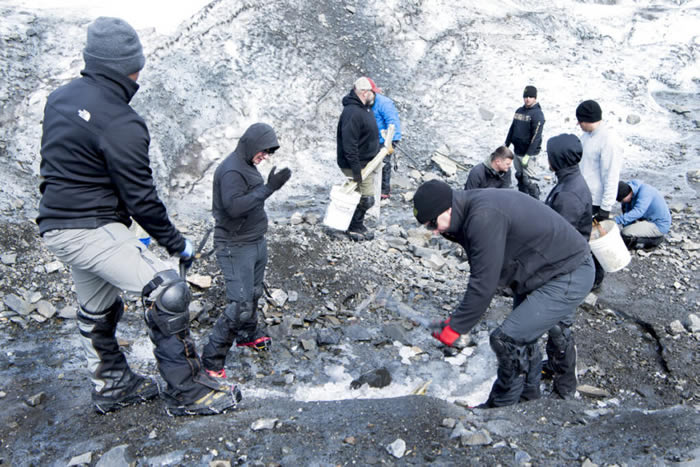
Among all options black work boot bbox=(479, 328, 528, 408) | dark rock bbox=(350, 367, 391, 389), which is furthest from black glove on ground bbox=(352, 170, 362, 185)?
black work boot bbox=(479, 328, 528, 408)

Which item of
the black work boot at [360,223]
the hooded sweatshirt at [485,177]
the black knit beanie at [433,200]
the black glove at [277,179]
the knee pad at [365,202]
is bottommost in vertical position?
the black work boot at [360,223]

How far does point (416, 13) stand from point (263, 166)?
20.1 ft

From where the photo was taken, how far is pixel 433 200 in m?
3.13

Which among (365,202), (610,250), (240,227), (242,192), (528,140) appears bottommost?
(365,202)

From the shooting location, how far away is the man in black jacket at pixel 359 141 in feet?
20.9

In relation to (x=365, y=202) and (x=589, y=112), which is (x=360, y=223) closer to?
(x=365, y=202)

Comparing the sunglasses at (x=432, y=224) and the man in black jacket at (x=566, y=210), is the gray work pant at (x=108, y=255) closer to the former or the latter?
the sunglasses at (x=432, y=224)

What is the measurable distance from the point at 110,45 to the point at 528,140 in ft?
20.9

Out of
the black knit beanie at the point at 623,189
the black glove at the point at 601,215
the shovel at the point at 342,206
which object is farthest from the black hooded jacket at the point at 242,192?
the black knit beanie at the point at 623,189

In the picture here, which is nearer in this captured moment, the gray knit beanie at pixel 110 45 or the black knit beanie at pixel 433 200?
the gray knit beanie at pixel 110 45

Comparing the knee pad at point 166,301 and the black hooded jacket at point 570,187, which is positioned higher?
the black hooded jacket at point 570,187

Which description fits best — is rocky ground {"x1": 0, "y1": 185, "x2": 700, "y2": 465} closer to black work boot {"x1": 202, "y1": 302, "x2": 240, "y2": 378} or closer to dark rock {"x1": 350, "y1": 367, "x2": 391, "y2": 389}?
dark rock {"x1": 350, "y1": 367, "x2": 391, "y2": 389}

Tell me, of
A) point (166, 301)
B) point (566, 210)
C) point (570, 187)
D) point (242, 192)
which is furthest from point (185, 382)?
point (570, 187)

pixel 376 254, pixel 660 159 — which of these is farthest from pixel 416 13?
pixel 376 254
